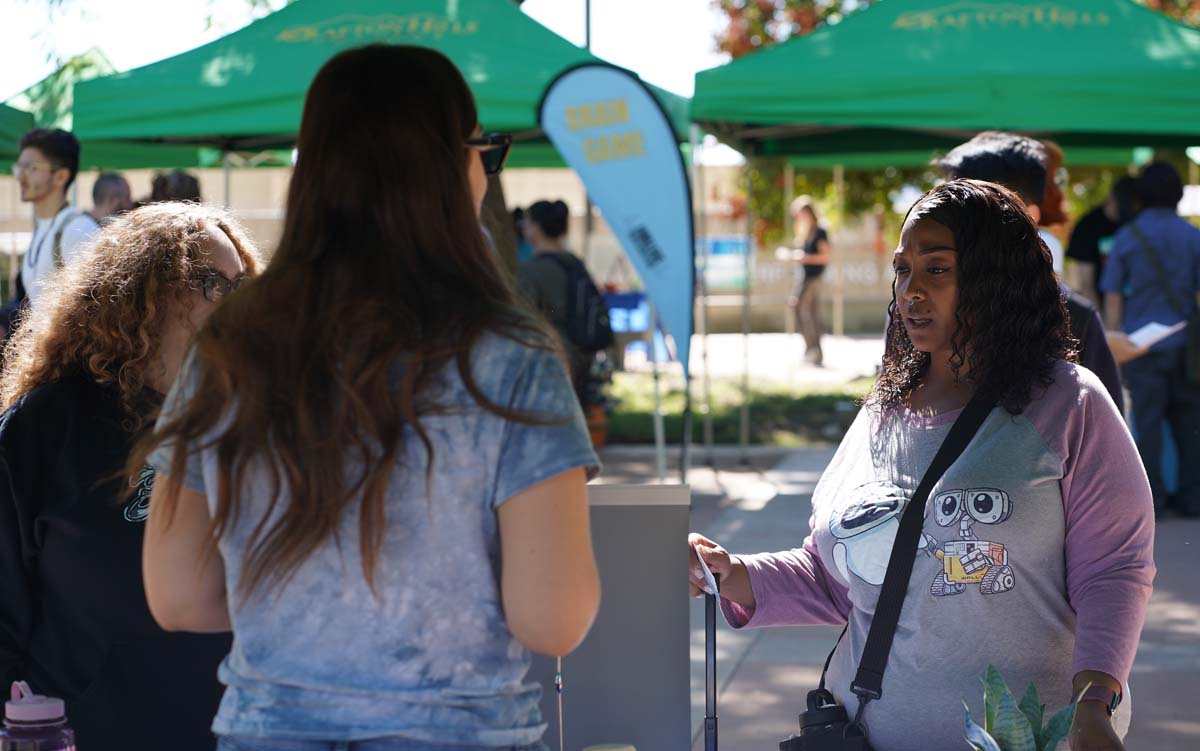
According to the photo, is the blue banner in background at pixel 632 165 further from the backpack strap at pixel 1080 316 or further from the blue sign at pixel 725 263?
the blue sign at pixel 725 263

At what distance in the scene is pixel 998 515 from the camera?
2.08 metres

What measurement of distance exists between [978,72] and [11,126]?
584 cm

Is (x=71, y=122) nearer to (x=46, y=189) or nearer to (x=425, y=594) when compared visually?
(x=46, y=189)

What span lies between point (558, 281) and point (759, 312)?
49.6 feet

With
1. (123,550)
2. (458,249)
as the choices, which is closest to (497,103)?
(123,550)

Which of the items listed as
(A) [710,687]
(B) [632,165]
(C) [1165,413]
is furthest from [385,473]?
(C) [1165,413]

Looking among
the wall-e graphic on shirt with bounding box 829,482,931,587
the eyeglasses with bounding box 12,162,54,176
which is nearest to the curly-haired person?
the wall-e graphic on shirt with bounding box 829,482,931,587

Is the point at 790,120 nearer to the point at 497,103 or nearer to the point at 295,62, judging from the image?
the point at 497,103

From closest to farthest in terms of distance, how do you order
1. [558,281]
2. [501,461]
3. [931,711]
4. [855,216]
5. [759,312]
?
[501,461], [931,711], [558,281], [855,216], [759,312]

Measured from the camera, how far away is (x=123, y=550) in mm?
2207

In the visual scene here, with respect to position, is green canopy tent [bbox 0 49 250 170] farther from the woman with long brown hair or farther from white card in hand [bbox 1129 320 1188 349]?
the woman with long brown hair

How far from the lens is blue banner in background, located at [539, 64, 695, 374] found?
6953 mm

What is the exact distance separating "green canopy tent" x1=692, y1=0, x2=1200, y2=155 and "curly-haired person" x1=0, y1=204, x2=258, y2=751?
5154 mm

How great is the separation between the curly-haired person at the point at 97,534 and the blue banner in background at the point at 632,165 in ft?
15.6
